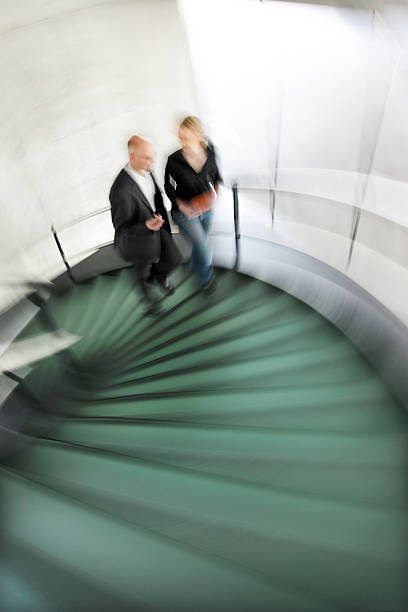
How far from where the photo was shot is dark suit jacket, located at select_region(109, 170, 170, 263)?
2.64m

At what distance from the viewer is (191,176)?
282 centimetres

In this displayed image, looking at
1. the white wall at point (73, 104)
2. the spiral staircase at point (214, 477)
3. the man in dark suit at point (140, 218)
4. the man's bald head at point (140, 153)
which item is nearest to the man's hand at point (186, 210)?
the man in dark suit at point (140, 218)

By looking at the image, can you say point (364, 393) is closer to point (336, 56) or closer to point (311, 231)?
point (311, 231)

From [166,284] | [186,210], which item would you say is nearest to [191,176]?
[186,210]

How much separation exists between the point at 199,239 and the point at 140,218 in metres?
0.66

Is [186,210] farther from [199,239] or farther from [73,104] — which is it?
[73,104]

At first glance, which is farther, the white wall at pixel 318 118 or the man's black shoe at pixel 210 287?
the man's black shoe at pixel 210 287

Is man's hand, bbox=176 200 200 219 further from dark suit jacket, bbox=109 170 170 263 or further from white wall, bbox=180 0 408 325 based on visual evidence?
white wall, bbox=180 0 408 325

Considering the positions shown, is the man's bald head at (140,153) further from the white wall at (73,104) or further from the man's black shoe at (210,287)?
the white wall at (73,104)

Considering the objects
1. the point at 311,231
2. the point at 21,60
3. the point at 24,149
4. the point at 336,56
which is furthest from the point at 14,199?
the point at 336,56

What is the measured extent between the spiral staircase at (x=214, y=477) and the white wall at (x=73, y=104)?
7.71 feet

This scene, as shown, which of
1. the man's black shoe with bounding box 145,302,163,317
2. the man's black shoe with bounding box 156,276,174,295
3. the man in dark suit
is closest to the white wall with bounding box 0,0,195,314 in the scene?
the man's black shoe with bounding box 145,302,163,317

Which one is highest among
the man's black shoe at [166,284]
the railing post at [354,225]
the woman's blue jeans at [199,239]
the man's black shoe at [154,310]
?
the railing post at [354,225]

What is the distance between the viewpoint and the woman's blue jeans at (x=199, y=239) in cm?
317
